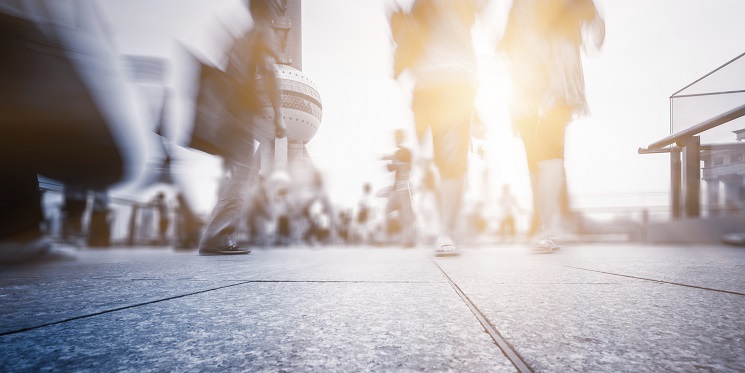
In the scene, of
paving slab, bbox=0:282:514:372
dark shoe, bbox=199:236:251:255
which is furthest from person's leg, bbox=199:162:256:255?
paving slab, bbox=0:282:514:372

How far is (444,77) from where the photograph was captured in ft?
12.1

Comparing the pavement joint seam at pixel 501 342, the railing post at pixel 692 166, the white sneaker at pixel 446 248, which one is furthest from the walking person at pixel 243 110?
the railing post at pixel 692 166

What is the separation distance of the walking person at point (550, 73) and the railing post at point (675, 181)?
1140mm

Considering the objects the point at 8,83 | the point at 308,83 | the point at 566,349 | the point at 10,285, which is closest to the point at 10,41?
the point at 8,83

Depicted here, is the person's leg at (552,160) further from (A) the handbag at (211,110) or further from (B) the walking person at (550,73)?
(A) the handbag at (211,110)

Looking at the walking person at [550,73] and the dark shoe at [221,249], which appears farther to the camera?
the dark shoe at [221,249]

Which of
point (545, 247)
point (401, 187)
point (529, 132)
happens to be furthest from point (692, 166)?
point (401, 187)

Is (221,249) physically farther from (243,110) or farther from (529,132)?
(529,132)

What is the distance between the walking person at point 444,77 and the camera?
3.67 m

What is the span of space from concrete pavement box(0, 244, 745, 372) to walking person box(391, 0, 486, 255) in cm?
222

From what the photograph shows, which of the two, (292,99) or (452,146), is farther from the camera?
(292,99)

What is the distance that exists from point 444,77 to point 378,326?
311cm

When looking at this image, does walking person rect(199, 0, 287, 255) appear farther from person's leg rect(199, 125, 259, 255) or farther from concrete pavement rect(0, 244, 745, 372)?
concrete pavement rect(0, 244, 745, 372)

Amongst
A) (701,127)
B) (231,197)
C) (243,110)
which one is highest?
(243,110)
